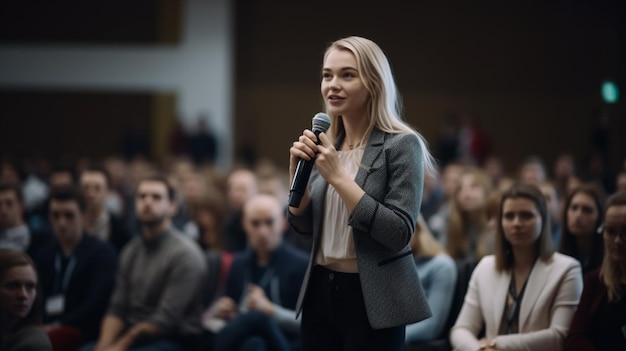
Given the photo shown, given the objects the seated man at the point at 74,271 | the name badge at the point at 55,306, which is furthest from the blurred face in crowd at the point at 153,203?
the name badge at the point at 55,306

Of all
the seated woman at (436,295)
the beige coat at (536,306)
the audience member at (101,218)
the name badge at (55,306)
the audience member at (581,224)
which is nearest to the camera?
the beige coat at (536,306)

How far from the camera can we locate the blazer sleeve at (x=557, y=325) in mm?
2822

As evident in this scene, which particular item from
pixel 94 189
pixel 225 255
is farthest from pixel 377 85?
pixel 94 189

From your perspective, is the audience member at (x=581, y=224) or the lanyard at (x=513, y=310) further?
the audience member at (x=581, y=224)

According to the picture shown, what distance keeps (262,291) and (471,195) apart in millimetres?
1637

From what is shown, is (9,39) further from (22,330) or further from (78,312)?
(22,330)

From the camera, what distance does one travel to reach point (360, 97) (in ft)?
6.98

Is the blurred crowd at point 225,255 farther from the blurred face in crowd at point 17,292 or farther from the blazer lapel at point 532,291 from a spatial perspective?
the blazer lapel at point 532,291

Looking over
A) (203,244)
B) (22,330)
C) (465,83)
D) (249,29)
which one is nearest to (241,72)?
(249,29)

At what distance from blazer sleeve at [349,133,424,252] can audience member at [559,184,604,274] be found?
1.59 metres

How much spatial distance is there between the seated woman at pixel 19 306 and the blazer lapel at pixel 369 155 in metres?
1.26

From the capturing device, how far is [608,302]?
2.75 meters

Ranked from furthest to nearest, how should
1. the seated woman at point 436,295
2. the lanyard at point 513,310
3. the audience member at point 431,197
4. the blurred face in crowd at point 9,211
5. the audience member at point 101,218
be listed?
the audience member at point 431,197
the audience member at point 101,218
the blurred face in crowd at point 9,211
the seated woman at point 436,295
the lanyard at point 513,310

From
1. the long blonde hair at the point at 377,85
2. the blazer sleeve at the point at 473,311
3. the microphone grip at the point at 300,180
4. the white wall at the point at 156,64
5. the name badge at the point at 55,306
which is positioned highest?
the white wall at the point at 156,64
